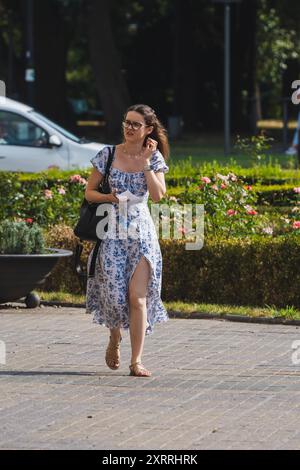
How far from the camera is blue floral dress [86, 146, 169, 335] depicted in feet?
27.3

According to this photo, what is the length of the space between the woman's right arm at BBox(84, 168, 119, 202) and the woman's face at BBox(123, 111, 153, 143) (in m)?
0.31

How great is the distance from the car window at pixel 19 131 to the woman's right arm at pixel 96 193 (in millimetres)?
12013

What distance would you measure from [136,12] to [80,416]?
4255 centimetres

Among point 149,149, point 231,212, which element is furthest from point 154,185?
point 231,212

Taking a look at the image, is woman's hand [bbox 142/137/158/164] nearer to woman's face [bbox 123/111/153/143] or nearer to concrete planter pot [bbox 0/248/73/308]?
woman's face [bbox 123/111/153/143]

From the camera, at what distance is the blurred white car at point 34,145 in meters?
20.0

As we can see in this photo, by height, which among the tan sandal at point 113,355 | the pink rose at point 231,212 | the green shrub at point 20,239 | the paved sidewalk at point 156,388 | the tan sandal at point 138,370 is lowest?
the paved sidewalk at point 156,388

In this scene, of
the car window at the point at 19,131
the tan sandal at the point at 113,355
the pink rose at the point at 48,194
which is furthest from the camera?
the car window at the point at 19,131

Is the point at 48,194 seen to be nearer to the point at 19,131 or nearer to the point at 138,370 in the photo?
the point at 138,370

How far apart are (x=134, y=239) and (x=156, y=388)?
970 mm

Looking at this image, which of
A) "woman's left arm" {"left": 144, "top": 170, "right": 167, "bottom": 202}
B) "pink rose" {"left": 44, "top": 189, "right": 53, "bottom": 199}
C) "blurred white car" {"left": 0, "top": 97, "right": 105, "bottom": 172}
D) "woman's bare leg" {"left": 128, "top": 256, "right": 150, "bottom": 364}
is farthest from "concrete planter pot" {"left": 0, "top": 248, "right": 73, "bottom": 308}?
"blurred white car" {"left": 0, "top": 97, "right": 105, "bottom": 172}

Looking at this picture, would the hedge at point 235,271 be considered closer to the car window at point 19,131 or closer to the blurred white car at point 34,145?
the blurred white car at point 34,145

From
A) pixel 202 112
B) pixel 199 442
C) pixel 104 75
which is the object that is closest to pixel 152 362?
pixel 199 442

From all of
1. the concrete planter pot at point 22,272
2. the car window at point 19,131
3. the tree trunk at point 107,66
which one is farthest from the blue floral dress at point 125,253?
the tree trunk at point 107,66
